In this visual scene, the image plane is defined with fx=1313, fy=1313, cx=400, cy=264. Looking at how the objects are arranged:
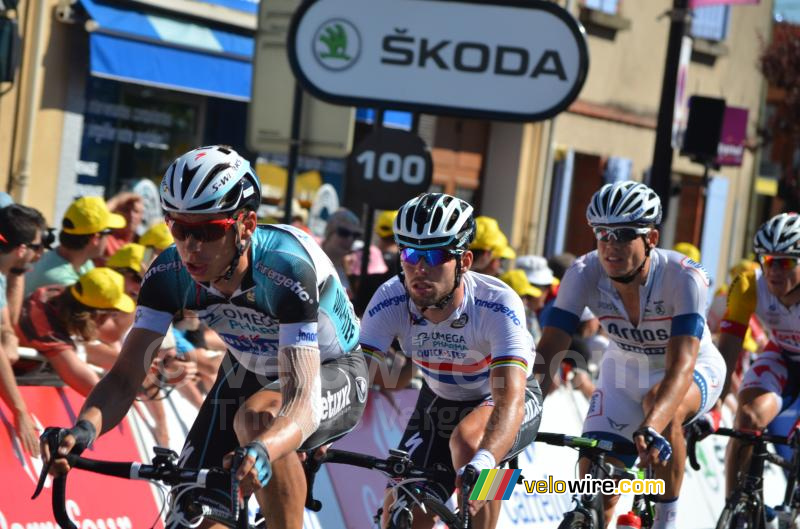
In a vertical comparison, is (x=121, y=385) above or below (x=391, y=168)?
below

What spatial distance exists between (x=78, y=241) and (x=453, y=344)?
3228mm

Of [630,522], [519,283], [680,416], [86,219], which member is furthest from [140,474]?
[519,283]

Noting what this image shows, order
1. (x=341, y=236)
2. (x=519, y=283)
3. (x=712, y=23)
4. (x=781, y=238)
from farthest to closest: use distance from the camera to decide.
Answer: (x=712, y=23) < (x=519, y=283) < (x=341, y=236) < (x=781, y=238)

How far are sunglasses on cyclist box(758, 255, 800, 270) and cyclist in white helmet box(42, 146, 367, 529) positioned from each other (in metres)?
Answer: 3.79

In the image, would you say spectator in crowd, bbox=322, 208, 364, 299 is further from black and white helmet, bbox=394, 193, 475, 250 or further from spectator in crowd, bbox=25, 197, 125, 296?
black and white helmet, bbox=394, 193, 475, 250

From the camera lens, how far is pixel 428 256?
5516mm

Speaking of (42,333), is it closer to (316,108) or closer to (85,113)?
(316,108)

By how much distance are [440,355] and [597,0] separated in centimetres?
1636

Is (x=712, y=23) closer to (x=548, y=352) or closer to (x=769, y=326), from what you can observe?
(x=769, y=326)

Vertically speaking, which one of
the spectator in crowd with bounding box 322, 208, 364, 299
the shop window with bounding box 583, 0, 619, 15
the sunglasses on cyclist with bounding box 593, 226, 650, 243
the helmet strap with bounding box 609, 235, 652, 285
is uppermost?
the shop window with bounding box 583, 0, 619, 15

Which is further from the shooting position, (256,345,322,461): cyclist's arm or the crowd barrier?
the crowd barrier

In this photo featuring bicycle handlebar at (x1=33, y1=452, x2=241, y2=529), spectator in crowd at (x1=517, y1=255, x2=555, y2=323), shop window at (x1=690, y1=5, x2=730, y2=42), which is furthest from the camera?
shop window at (x1=690, y1=5, x2=730, y2=42)

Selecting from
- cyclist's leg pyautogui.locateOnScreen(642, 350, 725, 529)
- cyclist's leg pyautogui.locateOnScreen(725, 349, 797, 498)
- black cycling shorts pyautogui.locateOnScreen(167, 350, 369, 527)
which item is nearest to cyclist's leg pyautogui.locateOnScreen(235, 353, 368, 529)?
black cycling shorts pyautogui.locateOnScreen(167, 350, 369, 527)

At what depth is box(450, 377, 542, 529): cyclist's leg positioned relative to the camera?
544 cm
